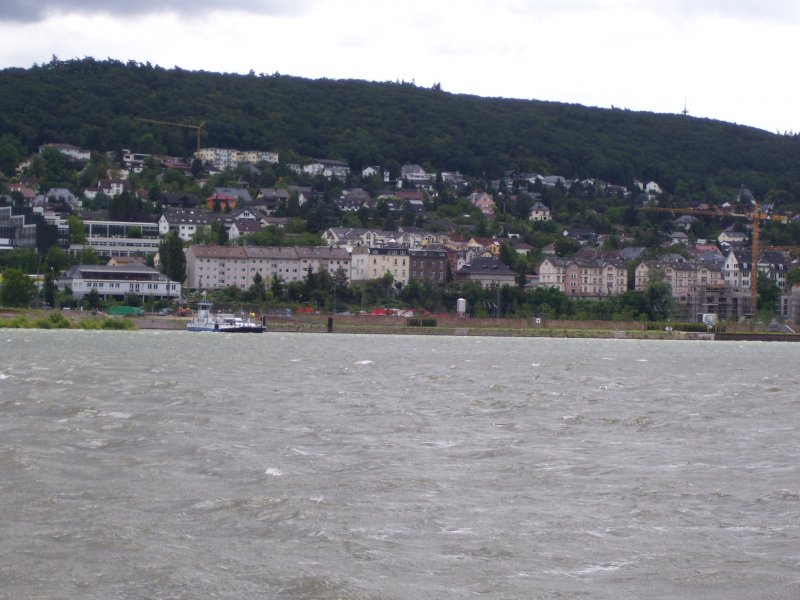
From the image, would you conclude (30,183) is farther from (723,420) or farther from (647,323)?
(723,420)

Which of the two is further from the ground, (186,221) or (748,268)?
(186,221)

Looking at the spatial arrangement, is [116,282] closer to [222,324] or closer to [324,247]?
[222,324]

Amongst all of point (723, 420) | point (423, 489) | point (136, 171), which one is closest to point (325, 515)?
point (423, 489)

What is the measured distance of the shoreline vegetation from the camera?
331ft

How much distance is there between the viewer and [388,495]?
53.0ft

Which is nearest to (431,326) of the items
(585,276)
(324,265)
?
(324,265)

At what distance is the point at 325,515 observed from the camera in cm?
1480

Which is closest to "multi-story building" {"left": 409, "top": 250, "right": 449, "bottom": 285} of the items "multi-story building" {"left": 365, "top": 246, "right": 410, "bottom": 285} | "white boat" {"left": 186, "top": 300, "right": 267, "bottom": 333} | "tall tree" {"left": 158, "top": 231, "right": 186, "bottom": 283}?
"multi-story building" {"left": 365, "top": 246, "right": 410, "bottom": 285}

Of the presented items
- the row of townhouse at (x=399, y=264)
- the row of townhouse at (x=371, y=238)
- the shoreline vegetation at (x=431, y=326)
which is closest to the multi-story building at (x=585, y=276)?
the row of townhouse at (x=399, y=264)

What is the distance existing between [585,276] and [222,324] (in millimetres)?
60234

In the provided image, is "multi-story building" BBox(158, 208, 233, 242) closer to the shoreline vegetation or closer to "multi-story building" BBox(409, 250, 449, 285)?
"multi-story building" BBox(409, 250, 449, 285)

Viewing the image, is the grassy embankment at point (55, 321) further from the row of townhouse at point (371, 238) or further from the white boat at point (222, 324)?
the row of townhouse at point (371, 238)

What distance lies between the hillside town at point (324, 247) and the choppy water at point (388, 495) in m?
90.9

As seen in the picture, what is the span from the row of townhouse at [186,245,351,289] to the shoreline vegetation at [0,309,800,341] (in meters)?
21.6
